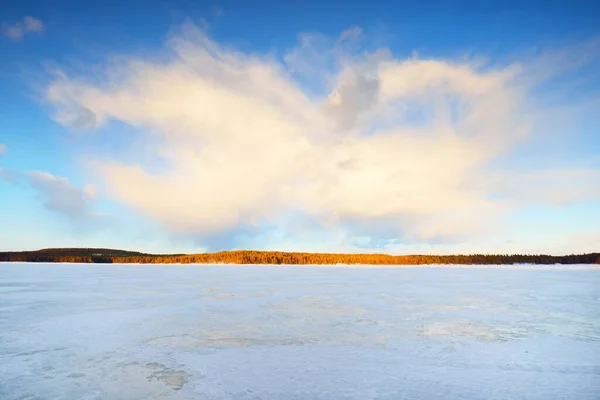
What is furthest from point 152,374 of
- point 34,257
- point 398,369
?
point 34,257

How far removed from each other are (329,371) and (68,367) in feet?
10.3

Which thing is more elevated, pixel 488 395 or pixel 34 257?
pixel 34 257

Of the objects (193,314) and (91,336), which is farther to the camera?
(193,314)

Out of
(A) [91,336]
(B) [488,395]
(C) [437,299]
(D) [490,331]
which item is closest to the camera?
(B) [488,395]

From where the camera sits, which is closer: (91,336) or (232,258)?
(91,336)

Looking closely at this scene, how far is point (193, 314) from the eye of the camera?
359 inches

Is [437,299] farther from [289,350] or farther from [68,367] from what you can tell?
[68,367]

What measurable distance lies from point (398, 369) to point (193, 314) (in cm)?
557

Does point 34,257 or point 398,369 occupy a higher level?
point 34,257

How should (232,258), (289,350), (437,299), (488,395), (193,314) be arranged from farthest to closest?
(232,258) → (437,299) → (193,314) → (289,350) → (488,395)

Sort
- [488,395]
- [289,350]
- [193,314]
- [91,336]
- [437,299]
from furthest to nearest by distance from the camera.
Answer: [437,299] < [193,314] < [91,336] < [289,350] < [488,395]

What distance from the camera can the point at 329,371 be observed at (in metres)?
4.76

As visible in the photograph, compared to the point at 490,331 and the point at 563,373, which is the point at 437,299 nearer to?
the point at 490,331

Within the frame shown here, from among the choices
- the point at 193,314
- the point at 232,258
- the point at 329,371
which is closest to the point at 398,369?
the point at 329,371
